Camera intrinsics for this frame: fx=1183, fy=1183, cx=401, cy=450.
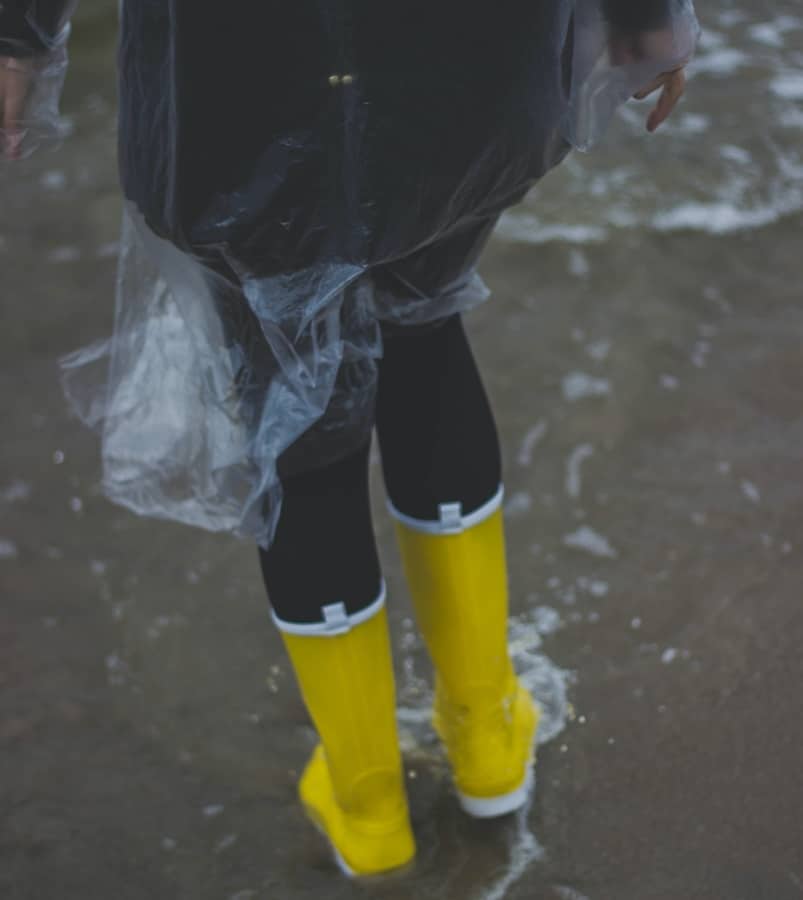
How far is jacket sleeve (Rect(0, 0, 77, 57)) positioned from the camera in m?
0.85

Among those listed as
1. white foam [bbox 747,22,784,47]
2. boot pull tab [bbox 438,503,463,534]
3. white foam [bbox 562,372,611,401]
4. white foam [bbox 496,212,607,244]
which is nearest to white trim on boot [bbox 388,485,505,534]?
boot pull tab [bbox 438,503,463,534]

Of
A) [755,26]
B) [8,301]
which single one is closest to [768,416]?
[8,301]

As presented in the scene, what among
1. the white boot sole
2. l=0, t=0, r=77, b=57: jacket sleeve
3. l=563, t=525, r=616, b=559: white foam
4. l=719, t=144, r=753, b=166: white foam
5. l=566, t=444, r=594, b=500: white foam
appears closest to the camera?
l=0, t=0, r=77, b=57: jacket sleeve

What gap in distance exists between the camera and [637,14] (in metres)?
0.87

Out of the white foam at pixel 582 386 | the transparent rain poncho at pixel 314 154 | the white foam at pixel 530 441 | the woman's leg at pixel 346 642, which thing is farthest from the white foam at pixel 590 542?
the transparent rain poncho at pixel 314 154

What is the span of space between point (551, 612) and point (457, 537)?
1.31 ft

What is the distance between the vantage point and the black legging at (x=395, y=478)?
1000 mm

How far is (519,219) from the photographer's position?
2227mm

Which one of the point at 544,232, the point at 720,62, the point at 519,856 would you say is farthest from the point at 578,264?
the point at 519,856

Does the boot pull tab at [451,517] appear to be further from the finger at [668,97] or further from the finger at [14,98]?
the finger at [14,98]

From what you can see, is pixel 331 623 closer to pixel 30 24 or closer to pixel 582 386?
pixel 30 24

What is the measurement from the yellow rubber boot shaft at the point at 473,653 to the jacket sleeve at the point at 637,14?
450 millimetres

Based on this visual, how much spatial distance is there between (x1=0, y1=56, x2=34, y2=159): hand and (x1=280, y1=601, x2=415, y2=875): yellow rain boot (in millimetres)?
470

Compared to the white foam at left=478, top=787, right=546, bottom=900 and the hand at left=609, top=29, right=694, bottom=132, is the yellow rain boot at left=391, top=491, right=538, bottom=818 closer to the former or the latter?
the white foam at left=478, top=787, right=546, bottom=900
